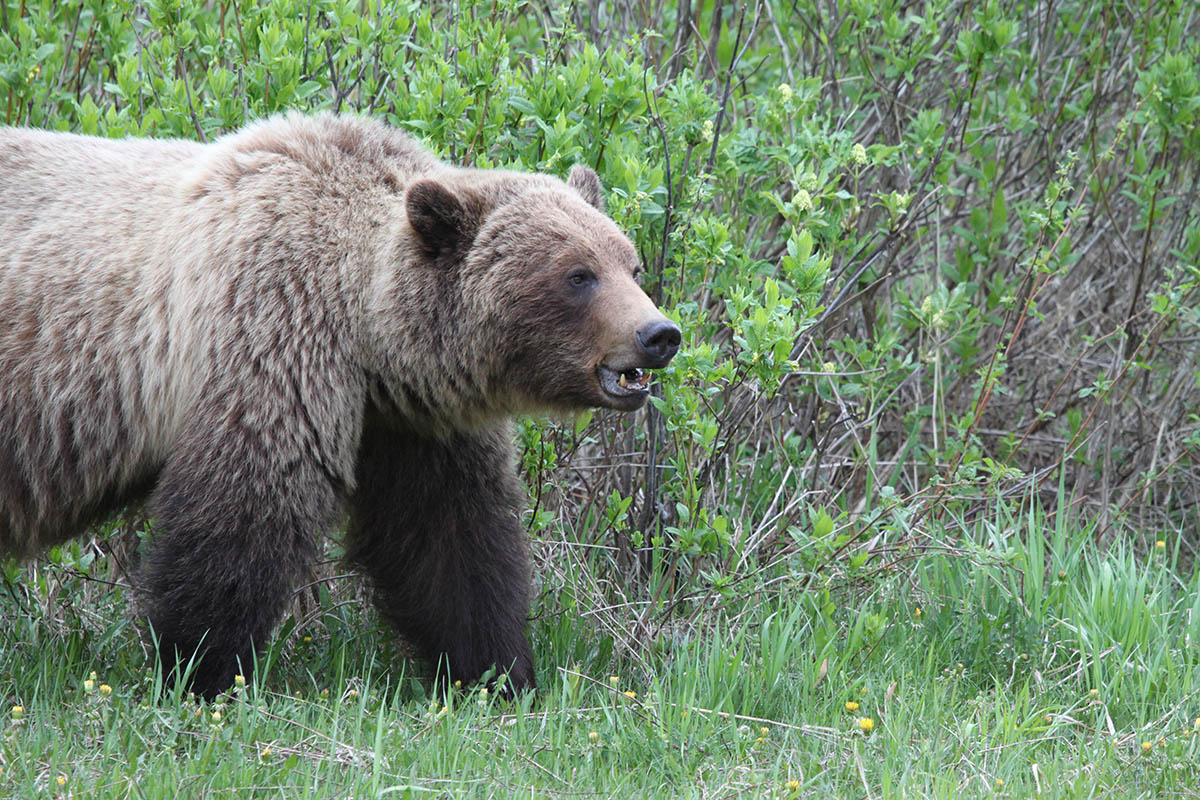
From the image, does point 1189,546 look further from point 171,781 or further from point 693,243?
point 171,781

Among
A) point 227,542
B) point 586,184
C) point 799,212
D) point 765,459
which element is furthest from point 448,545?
point 765,459

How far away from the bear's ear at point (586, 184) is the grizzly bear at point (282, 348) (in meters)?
0.01

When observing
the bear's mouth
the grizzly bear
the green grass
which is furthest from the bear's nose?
the green grass

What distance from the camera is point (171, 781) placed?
3.71m

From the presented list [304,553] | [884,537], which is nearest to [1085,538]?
[884,537]

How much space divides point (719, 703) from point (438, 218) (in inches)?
71.1

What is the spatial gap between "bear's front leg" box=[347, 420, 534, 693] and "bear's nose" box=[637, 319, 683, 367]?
83 centimetres

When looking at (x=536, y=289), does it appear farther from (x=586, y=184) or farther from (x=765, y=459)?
(x=765, y=459)

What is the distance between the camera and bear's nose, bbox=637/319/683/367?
4.29 meters

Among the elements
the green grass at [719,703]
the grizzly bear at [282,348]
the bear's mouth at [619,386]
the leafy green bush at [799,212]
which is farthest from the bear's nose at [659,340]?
the green grass at [719,703]

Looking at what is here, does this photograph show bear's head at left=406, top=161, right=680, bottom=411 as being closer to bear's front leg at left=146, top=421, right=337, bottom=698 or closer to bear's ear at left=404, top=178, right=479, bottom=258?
bear's ear at left=404, top=178, right=479, bottom=258

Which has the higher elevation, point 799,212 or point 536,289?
point 799,212

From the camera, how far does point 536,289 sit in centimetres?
451

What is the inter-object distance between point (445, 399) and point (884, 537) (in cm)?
219
